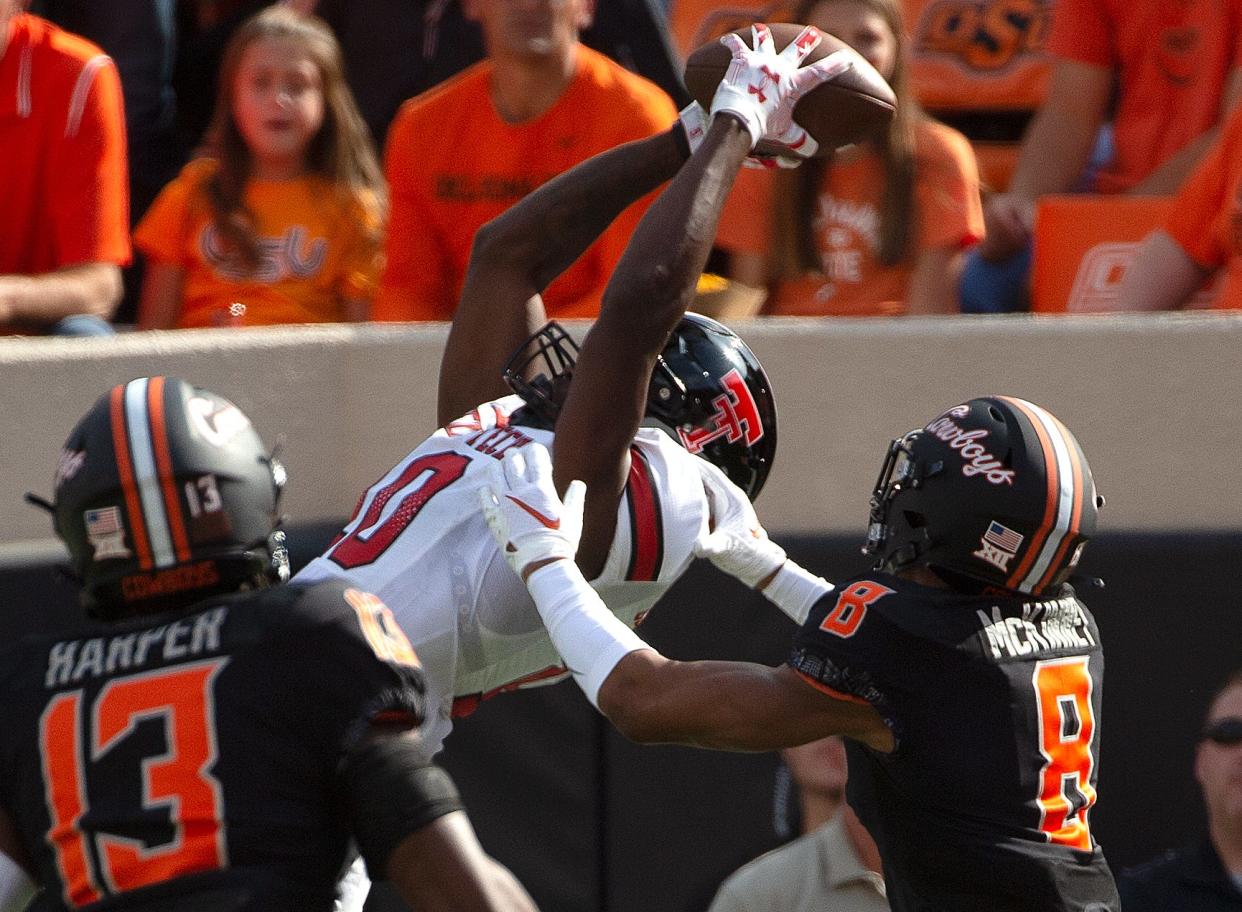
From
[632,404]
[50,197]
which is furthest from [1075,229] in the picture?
[50,197]

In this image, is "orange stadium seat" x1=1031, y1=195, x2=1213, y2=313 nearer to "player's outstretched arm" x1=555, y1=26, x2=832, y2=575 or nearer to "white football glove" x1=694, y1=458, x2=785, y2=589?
"white football glove" x1=694, y1=458, x2=785, y2=589

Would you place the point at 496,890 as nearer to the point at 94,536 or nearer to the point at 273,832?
the point at 273,832

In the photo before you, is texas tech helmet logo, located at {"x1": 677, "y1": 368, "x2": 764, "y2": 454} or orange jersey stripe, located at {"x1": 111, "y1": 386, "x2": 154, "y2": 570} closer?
orange jersey stripe, located at {"x1": 111, "y1": 386, "x2": 154, "y2": 570}

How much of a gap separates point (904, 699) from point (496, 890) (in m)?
0.99

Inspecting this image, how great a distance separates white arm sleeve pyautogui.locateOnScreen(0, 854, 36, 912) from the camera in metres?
2.69

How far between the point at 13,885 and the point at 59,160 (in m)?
3.31

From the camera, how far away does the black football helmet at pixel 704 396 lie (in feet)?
12.0

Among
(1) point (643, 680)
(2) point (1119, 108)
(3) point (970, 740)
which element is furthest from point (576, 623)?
(2) point (1119, 108)

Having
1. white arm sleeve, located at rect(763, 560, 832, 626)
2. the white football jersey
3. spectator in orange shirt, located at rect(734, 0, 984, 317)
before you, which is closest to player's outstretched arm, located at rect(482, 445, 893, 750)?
the white football jersey

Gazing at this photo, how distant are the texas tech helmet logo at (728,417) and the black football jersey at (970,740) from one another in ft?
1.53

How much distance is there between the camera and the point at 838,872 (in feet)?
14.6

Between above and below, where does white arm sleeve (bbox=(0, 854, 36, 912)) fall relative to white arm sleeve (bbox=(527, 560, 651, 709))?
below

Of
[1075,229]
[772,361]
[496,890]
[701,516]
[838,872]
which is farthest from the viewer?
[1075,229]

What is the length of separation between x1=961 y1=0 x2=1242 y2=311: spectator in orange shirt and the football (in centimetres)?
203
